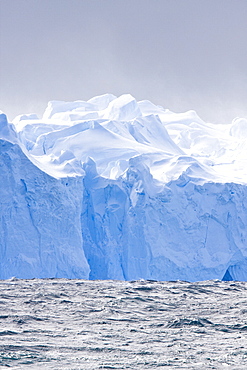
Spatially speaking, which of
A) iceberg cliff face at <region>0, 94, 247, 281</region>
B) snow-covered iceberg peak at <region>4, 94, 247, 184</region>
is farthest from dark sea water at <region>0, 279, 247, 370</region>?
snow-covered iceberg peak at <region>4, 94, 247, 184</region>

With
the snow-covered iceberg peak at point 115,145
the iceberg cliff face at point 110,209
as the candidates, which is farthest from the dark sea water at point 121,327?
the snow-covered iceberg peak at point 115,145

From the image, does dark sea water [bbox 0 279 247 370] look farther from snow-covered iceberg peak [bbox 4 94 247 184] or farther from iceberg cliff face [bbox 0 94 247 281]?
snow-covered iceberg peak [bbox 4 94 247 184]

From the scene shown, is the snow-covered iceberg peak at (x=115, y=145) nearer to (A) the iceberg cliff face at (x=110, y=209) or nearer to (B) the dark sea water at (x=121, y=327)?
(A) the iceberg cliff face at (x=110, y=209)

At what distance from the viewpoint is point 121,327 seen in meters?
7.41

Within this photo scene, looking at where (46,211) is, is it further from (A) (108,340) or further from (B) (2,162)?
(A) (108,340)

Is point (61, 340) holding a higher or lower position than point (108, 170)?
higher

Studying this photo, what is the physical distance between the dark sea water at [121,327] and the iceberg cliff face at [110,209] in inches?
339

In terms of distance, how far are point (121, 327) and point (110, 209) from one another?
15.3 meters

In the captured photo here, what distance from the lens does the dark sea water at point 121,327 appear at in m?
5.49

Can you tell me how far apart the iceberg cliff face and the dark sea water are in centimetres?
861

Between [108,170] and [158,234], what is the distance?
12.1ft

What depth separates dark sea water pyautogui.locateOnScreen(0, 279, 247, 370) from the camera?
5.49m

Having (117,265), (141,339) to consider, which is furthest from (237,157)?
(141,339)

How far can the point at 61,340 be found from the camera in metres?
6.41
